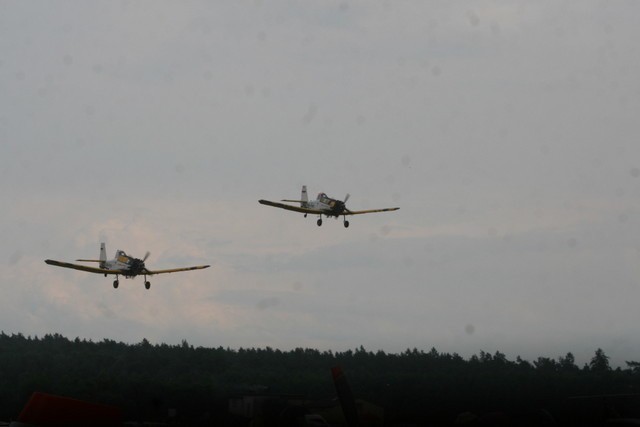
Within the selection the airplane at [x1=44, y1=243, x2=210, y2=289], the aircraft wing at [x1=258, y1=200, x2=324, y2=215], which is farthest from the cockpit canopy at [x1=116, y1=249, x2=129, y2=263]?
the aircraft wing at [x1=258, y1=200, x2=324, y2=215]

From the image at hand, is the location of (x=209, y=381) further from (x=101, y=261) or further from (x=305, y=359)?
(x=305, y=359)

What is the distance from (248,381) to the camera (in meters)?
84.4

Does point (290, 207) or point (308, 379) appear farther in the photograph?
point (308, 379)

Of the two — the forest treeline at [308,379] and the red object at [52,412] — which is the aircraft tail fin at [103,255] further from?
the red object at [52,412]

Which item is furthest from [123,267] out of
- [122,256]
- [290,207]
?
[290,207]

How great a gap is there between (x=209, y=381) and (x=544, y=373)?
25170mm

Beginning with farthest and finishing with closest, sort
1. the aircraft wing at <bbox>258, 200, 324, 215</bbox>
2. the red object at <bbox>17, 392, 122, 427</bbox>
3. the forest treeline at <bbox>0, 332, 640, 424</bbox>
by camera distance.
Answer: the aircraft wing at <bbox>258, 200, 324, 215</bbox>
the forest treeline at <bbox>0, 332, 640, 424</bbox>
the red object at <bbox>17, 392, 122, 427</bbox>

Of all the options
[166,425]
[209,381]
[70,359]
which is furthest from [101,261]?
[70,359]

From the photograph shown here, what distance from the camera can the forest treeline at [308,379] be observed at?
6462 cm

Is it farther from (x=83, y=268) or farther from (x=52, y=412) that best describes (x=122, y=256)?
(x=52, y=412)

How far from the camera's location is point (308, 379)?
3314 inches

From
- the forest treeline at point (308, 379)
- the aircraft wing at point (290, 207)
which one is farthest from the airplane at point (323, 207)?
the forest treeline at point (308, 379)

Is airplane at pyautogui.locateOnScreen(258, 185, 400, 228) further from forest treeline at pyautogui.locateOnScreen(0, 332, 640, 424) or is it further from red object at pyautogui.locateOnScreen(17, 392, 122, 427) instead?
red object at pyautogui.locateOnScreen(17, 392, 122, 427)

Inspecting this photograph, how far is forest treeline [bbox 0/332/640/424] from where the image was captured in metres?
64.6
